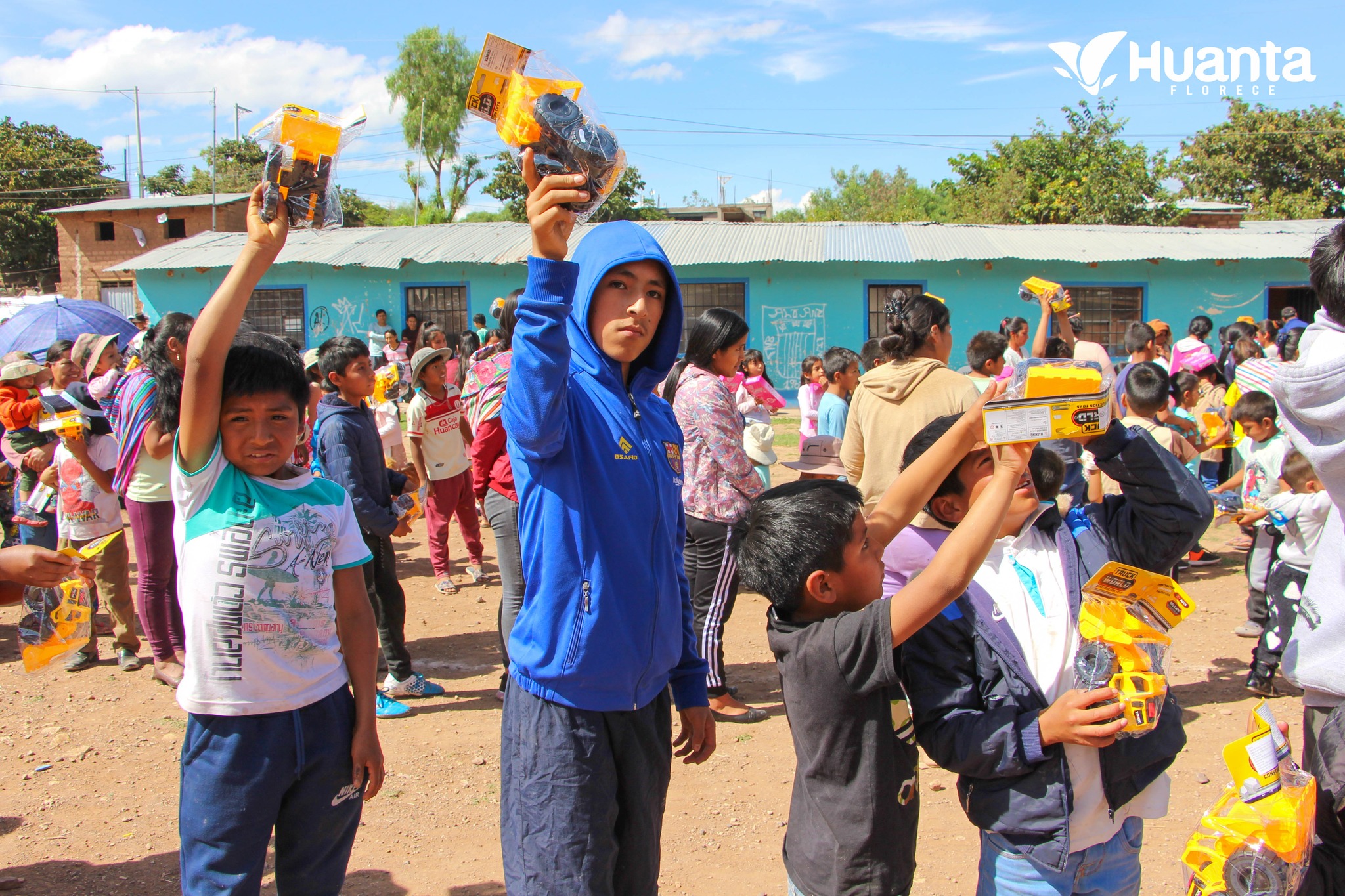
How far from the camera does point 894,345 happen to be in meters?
4.02

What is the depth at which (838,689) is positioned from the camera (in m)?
Answer: 1.73

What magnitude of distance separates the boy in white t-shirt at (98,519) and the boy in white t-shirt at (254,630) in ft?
12.4

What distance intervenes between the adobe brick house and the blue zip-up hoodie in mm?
30363

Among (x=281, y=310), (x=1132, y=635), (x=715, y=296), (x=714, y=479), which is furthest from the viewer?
(x=281, y=310)

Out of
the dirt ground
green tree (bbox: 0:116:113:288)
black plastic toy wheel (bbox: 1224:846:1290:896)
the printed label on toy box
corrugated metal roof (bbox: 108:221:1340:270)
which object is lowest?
the dirt ground

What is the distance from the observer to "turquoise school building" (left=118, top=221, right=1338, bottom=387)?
57.3 ft

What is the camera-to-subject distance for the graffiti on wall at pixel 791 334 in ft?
59.7

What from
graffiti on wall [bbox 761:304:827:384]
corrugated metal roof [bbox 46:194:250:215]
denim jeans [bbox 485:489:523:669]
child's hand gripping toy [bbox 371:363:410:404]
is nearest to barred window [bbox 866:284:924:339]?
graffiti on wall [bbox 761:304:827:384]

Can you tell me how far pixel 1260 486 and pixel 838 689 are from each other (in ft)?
16.0

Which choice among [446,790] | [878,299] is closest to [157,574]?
[446,790]

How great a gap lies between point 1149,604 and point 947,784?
7.84 feet

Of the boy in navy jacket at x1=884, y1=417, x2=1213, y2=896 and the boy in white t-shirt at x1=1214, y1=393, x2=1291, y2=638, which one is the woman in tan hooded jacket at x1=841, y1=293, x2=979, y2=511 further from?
the boy in white t-shirt at x1=1214, y1=393, x2=1291, y2=638

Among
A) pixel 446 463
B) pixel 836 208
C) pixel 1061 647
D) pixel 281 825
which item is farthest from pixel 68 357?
pixel 836 208

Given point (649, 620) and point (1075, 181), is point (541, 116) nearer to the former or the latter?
point (649, 620)
